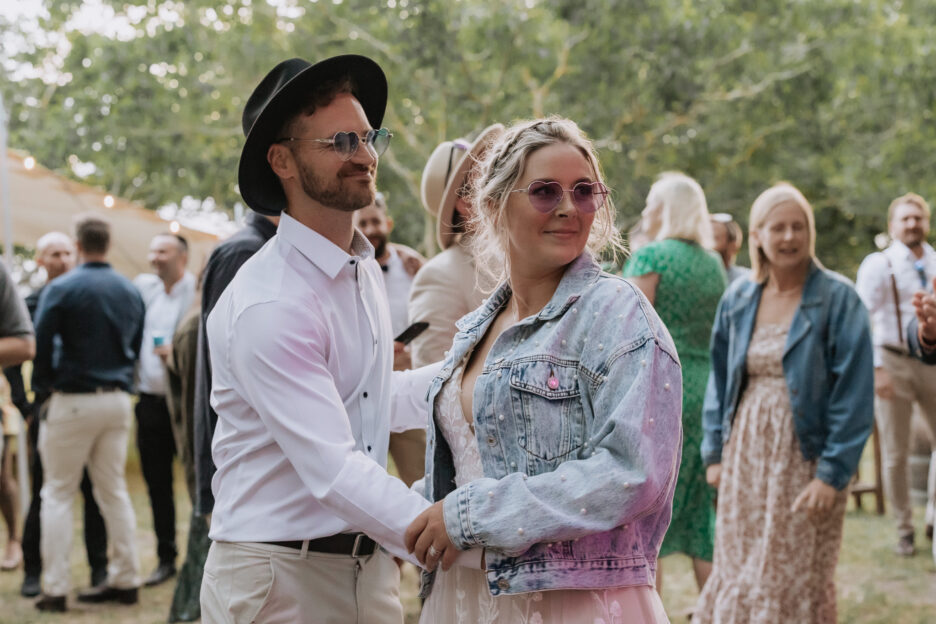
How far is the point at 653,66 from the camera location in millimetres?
17438

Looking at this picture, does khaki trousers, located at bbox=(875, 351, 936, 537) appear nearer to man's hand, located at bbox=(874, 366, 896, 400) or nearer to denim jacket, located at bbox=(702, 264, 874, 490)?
man's hand, located at bbox=(874, 366, 896, 400)

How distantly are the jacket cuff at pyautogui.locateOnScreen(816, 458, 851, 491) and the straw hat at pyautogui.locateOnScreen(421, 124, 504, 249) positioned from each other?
2098 mm

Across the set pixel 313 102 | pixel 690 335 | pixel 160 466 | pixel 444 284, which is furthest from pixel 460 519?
pixel 160 466

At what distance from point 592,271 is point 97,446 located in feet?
18.9

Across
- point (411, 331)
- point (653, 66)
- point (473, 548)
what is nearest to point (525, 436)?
point (473, 548)

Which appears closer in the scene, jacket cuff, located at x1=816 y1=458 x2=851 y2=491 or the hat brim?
the hat brim

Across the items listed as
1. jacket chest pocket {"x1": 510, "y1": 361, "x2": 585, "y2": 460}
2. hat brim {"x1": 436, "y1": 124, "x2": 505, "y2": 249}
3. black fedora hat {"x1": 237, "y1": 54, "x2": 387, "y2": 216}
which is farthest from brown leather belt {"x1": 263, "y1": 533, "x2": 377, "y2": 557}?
hat brim {"x1": 436, "y1": 124, "x2": 505, "y2": 249}

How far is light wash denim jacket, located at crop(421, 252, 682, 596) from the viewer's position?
205 cm

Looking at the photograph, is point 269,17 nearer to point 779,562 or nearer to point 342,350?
point 779,562

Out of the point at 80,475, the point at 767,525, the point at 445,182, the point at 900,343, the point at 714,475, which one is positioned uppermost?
the point at 445,182

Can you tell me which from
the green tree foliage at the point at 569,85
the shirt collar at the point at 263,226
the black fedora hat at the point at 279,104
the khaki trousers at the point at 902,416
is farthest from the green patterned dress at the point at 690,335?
the green tree foliage at the point at 569,85

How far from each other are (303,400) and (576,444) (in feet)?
2.11

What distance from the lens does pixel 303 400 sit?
→ 2.39 metres

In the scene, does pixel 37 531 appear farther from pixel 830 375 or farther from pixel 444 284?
pixel 830 375
